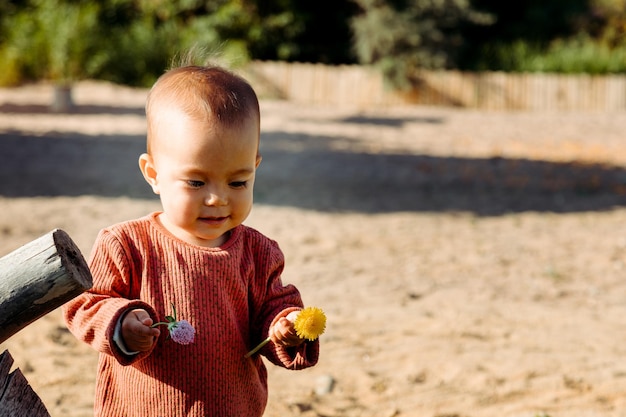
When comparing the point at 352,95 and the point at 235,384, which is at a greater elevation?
the point at 235,384

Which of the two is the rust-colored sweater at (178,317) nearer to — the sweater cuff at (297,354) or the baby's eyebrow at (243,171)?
the sweater cuff at (297,354)

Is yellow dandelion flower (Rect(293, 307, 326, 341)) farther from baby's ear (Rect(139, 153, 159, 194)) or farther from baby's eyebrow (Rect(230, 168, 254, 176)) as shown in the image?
baby's ear (Rect(139, 153, 159, 194))

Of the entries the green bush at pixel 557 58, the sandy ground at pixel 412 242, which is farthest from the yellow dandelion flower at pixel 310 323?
the green bush at pixel 557 58

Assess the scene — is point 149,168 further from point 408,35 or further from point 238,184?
point 408,35

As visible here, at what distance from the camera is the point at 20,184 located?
8414mm

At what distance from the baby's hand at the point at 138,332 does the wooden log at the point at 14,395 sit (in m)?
0.29

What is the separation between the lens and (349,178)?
9812 millimetres

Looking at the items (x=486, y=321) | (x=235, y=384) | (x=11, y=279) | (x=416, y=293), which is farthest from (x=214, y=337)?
(x=416, y=293)

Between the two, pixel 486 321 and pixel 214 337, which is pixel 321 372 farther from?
pixel 214 337

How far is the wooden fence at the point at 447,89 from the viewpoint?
16.8 m

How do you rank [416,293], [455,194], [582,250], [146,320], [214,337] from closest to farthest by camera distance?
[146,320]
[214,337]
[416,293]
[582,250]
[455,194]

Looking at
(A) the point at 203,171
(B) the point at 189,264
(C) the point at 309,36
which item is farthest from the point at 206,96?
(C) the point at 309,36

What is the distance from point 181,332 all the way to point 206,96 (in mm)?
580

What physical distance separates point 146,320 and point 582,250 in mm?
5544
